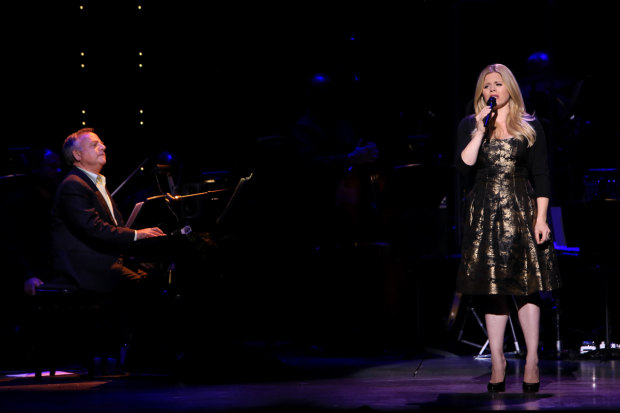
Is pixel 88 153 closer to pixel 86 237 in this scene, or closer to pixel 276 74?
pixel 86 237

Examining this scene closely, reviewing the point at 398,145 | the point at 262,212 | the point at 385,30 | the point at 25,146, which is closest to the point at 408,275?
the point at 398,145

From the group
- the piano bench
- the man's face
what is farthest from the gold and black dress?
the man's face

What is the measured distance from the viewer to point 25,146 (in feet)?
22.4

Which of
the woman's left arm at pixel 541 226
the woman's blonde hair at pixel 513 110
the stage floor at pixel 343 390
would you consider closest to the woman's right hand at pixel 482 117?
the woman's blonde hair at pixel 513 110

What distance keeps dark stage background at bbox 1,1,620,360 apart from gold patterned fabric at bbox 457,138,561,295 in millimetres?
2874

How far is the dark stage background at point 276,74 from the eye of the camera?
6777mm

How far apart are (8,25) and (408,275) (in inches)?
159

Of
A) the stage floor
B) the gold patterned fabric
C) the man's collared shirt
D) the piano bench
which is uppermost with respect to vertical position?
the man's collared shirt

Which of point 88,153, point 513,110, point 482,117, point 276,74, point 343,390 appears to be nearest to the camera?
point 482,117

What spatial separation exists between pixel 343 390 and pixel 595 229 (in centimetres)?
243

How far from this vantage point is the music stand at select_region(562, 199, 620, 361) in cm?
537

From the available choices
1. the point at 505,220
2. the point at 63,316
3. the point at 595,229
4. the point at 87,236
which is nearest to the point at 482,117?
the point at 505,220

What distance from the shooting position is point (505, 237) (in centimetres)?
374

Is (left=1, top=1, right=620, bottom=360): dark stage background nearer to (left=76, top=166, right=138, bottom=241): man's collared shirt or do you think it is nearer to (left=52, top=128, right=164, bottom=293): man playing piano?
(left=76, top=166, right=138, bottom=241): man's collared shirt
